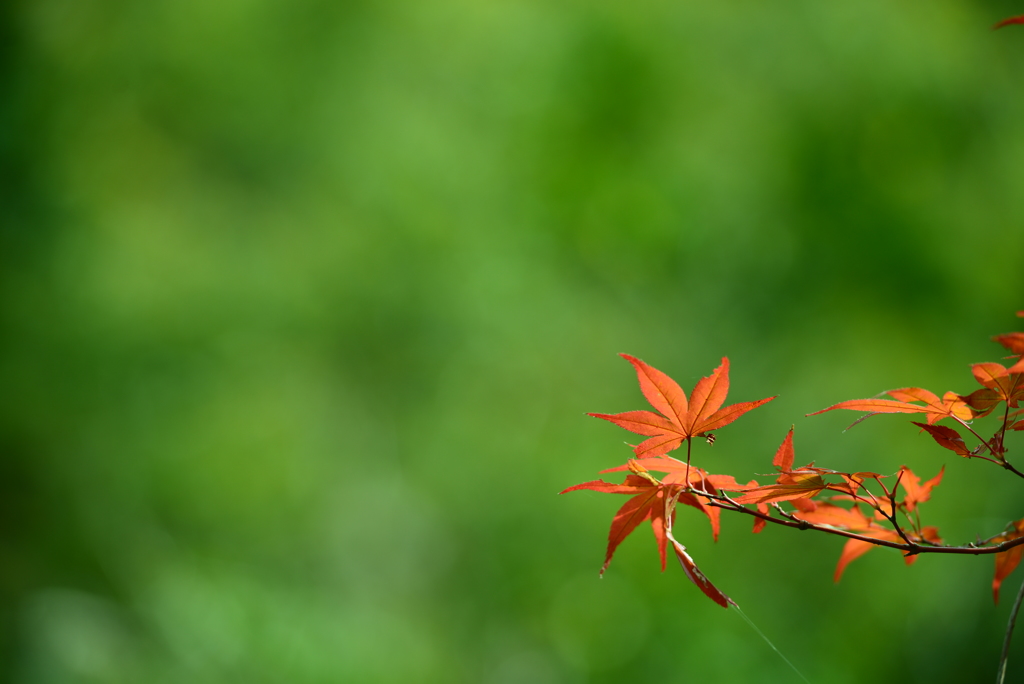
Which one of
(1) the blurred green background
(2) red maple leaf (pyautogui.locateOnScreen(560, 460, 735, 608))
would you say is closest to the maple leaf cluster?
(2) red maple leaf (pyautogui.locateOnScreen(560, 460, 735, 608))

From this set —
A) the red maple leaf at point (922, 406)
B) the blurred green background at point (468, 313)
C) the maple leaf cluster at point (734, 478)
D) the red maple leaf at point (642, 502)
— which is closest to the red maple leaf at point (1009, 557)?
the maple leaf cluster at point (734, 478)

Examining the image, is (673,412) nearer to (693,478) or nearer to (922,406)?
(693,478)

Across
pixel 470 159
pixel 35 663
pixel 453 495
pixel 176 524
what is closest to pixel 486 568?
pixel 453 495

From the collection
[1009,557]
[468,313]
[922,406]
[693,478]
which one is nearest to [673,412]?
[693,478]

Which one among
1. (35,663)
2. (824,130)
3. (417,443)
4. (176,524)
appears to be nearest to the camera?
(35,663)

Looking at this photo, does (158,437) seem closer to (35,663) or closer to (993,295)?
(35,663)

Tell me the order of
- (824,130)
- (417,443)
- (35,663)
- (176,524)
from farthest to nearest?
(824,130) < (417,443) < (176,524) < (35,663)
